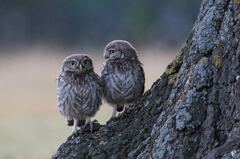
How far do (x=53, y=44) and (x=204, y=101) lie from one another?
2142 cm

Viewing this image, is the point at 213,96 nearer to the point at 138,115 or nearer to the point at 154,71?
the point at 138,115

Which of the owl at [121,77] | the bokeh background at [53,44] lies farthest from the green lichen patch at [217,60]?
the bokeh background at [53,44]

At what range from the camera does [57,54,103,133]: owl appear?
29.8 ft

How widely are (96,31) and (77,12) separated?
2.10 m

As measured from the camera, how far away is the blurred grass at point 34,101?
1549 cm

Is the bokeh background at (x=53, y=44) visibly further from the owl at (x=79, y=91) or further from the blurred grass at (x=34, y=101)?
the owl at (x=79, y=91)

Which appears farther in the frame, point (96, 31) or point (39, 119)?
point (96, 31)

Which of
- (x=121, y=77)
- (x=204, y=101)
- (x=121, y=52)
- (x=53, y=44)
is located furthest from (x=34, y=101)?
(x=204, y=101)

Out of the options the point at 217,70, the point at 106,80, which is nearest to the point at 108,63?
the point at 106,80

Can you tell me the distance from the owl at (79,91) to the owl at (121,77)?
10 centimetres

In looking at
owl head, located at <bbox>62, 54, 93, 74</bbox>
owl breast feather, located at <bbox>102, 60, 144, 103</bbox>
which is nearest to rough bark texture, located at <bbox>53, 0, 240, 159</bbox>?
owl breast feather, located at <bbox>102, 60, 144, 103</bbox>

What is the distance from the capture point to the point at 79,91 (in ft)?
30.2

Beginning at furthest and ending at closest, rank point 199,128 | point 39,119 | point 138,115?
1. point 39,119
2. point 138,115
3. point 199,128

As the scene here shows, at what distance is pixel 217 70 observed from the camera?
716 cm
